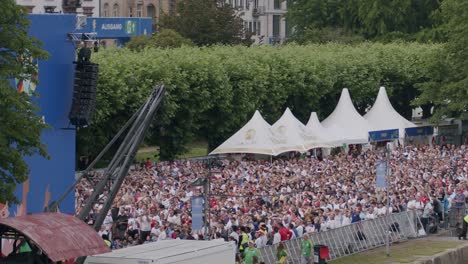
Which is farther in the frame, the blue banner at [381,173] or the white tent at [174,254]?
the blue banner at [381,173]

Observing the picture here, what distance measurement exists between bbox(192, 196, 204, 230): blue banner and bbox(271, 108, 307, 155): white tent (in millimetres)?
19132

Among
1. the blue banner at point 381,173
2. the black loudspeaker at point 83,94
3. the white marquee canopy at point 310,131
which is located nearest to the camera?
the black loudspeaker at point 83,94

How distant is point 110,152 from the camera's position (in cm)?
5631

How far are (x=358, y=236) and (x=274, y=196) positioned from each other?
3.90 m

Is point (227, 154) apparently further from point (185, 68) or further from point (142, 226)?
point (142, 226)

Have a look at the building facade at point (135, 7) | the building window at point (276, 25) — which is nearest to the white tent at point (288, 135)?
the building facade at point (135, 7)

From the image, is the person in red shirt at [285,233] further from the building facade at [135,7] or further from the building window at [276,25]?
the building window at [276,25]

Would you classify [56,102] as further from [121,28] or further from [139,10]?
[139,10]

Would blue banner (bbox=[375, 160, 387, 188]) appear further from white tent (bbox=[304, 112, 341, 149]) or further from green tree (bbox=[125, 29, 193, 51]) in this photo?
green tree (bbox=[125, 29, 193, 51])

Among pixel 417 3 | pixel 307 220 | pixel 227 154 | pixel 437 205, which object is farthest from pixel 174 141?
pixel 417 3

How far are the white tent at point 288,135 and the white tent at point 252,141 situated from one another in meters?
0.38

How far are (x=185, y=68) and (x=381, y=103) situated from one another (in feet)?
35.5

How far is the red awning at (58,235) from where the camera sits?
72.7ft

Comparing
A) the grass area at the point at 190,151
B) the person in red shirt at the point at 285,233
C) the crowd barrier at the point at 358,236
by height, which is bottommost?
the grass area at the point at 190,151
